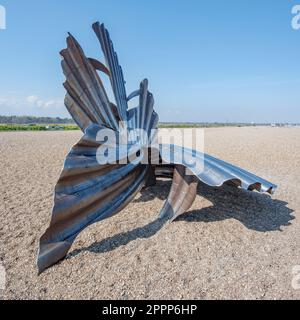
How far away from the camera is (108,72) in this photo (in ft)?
22.8

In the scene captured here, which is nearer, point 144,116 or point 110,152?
point 110,152

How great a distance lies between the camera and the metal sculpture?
3.96 m

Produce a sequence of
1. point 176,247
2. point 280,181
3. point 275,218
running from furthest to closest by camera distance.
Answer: point 280,181 < point 275,218 < point 176,247

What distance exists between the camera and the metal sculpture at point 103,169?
13.0 feet

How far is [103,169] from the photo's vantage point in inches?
179

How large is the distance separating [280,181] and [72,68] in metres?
6.38
